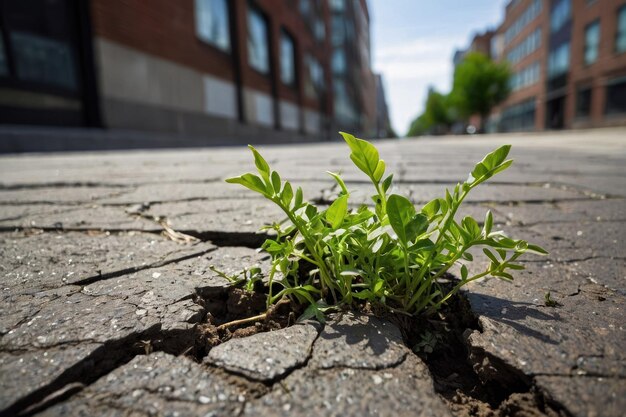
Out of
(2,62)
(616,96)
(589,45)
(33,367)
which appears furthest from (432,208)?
(589,45)

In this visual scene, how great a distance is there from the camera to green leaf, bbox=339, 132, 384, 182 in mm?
757

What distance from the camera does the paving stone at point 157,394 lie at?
536mm

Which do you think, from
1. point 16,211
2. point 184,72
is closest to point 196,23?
point 184,72

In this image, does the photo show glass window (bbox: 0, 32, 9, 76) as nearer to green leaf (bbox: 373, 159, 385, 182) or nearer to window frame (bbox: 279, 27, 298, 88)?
green leaf (bbox: 373, 159, 385, 182)

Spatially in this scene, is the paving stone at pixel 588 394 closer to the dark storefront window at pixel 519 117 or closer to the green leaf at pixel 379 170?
the green leaf at pixel 379 170

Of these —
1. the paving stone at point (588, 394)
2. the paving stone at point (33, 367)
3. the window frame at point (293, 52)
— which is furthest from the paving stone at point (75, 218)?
the window frame at point (293, 52)

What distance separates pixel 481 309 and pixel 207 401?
22.7 inches

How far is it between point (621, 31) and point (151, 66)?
24.2 meters

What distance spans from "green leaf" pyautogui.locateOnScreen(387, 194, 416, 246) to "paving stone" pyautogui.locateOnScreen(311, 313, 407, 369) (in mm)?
176

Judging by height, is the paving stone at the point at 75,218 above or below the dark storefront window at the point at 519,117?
below

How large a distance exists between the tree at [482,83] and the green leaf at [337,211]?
37091 mm

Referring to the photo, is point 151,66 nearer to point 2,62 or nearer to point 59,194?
point 2,62

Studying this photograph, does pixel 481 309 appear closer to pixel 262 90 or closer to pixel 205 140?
pixel 205 140

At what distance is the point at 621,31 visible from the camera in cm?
2023
